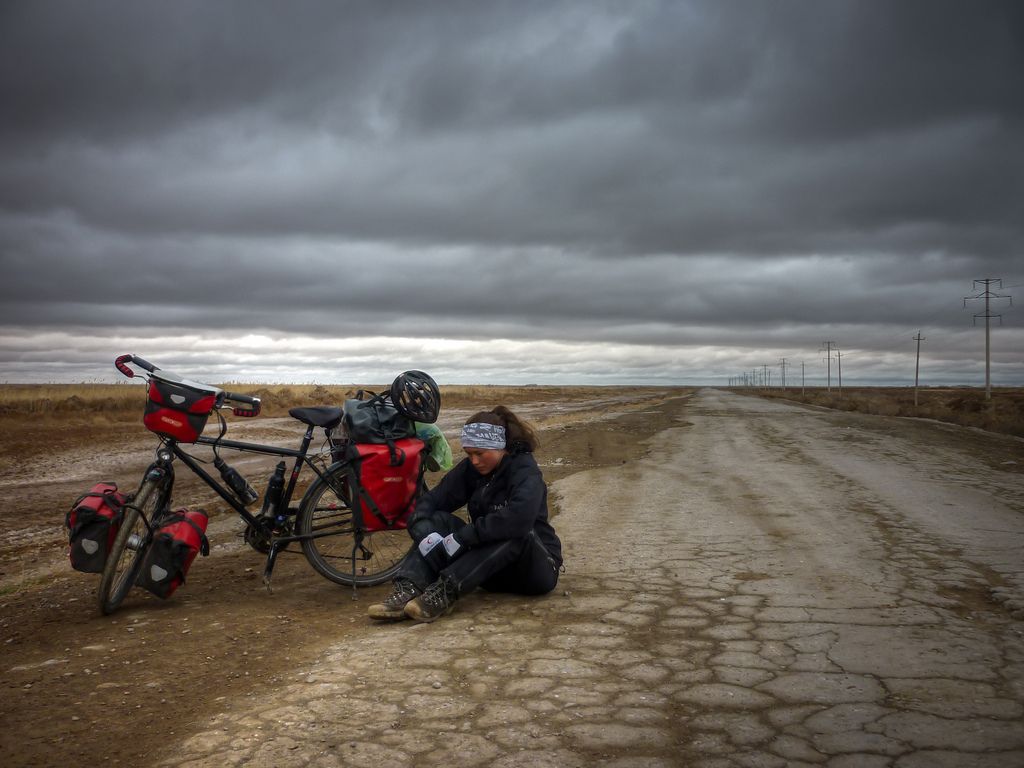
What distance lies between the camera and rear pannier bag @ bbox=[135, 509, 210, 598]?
525cm

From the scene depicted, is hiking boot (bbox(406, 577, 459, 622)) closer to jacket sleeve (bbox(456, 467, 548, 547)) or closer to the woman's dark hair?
jacket sleeve (bbox(456, 467, 548, 547))

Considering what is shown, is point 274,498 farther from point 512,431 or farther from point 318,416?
point 512,431

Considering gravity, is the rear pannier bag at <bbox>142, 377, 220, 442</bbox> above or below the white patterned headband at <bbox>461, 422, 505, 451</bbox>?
above

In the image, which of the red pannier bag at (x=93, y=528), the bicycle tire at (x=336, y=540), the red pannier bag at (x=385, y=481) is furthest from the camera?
the bicycle tire at (x=336, y=540)

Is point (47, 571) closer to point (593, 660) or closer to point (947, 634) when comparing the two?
point (593, 660)

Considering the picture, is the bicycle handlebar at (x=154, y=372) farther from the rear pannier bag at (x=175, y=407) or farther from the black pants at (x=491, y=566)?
the black pants at (x=491, y=566)

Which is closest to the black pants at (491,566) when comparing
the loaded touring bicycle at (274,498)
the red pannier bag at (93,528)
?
the loaded touring bicycle at (274,498)

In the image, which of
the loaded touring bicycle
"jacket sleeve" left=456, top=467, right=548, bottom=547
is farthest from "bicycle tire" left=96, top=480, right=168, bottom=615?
"jacket sleeve" left=456, top=467, right=548, bottom=547

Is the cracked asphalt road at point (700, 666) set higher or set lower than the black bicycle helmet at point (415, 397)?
lower

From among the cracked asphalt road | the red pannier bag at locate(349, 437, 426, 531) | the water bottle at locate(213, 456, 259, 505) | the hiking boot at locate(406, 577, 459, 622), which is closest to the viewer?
the cracked asphalt road

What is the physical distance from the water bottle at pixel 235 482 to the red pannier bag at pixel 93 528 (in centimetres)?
67

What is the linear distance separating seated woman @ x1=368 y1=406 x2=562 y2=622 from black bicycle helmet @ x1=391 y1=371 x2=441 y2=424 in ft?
1.82

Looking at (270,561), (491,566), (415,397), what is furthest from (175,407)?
(491,566)

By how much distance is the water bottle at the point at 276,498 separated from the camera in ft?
18.5
